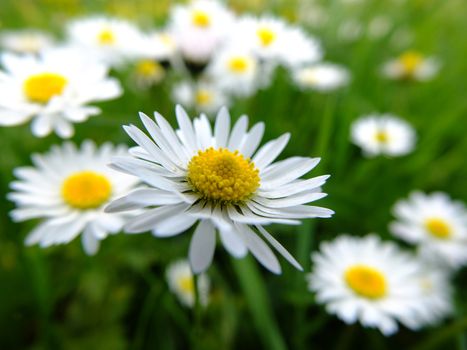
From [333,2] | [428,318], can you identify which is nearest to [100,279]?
[428,318]

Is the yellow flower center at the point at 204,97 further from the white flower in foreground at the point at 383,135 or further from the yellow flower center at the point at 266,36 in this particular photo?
the white flower in foreground at the point at 383,135

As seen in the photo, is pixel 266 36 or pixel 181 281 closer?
pixel 181 281

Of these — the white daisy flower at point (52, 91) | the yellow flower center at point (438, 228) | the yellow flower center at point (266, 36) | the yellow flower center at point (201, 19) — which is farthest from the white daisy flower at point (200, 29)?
the yellow flower center at point (438, 228)

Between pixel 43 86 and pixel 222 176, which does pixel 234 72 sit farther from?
pixel 222 176

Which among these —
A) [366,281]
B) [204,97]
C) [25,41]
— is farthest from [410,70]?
[25,41]

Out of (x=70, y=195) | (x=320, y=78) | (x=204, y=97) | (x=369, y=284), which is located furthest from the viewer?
(x=320, y=78)

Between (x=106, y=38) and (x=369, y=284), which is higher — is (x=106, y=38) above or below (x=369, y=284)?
above

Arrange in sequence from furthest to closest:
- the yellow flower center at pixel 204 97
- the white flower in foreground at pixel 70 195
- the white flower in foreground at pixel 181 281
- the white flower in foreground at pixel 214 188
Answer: the yellow flower center at pixel 204 97
the white flower in foreground at pixel 181 281
the white flower in foreground at pixel 70 195
the white flower in foreground at pixel 214 188
